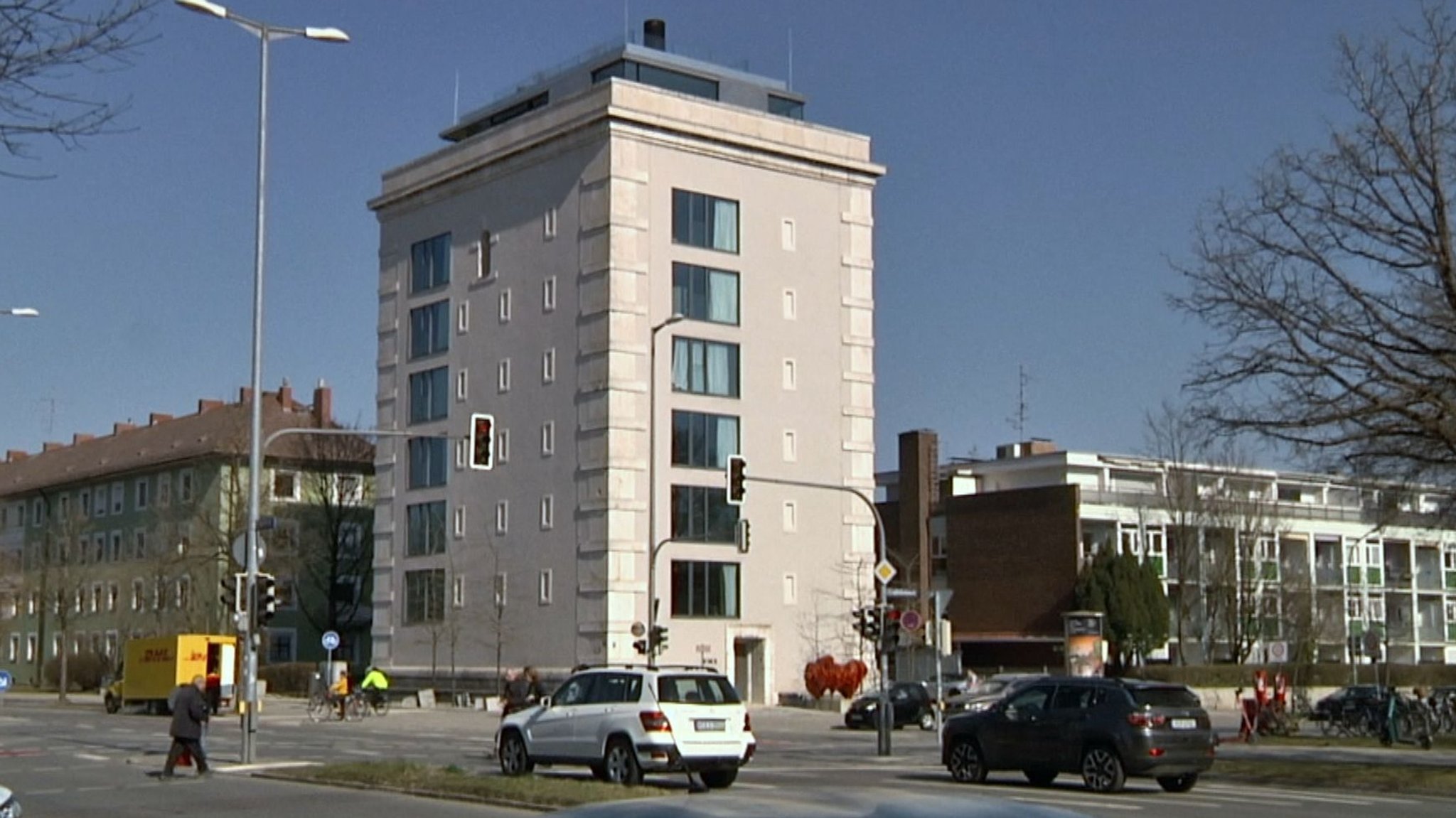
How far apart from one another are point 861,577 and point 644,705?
168 feet

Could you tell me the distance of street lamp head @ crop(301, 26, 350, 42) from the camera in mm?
31266

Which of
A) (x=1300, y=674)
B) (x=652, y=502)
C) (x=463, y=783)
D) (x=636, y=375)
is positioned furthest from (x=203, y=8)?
(x=1300, y=674)

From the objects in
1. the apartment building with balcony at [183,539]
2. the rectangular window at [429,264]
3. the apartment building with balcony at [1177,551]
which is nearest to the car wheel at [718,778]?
the apartment building with balcony at [1177,551]

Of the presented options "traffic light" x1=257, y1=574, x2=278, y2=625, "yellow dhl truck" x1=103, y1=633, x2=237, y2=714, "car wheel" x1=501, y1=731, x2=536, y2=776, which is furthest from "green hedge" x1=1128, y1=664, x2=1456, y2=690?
"car wheel" x1=501, y1=731, x2=536, y2=776

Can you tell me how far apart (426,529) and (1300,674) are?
3717 cm

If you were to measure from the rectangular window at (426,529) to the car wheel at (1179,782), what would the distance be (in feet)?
176

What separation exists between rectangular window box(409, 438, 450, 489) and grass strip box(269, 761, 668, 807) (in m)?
50.2

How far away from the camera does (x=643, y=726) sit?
2548cm

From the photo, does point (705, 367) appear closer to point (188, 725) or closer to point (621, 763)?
point (188, 725)

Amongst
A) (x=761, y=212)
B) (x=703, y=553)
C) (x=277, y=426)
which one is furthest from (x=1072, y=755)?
(x=277, y=426)

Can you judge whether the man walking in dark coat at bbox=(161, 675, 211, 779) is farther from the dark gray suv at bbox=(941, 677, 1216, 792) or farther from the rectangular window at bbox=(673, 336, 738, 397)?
the rectangular window at bbox=(673, 336, 738, 397)

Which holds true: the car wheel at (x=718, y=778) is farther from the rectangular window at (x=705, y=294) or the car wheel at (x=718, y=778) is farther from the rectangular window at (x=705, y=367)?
the rectangular window at (x=705, y=294)

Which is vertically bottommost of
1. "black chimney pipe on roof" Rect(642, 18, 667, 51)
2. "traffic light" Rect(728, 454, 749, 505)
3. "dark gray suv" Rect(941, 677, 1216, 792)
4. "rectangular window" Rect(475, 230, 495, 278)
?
"dark gray suv" Rect(941, 677, 1216, 792)

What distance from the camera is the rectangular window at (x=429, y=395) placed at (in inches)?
3091
